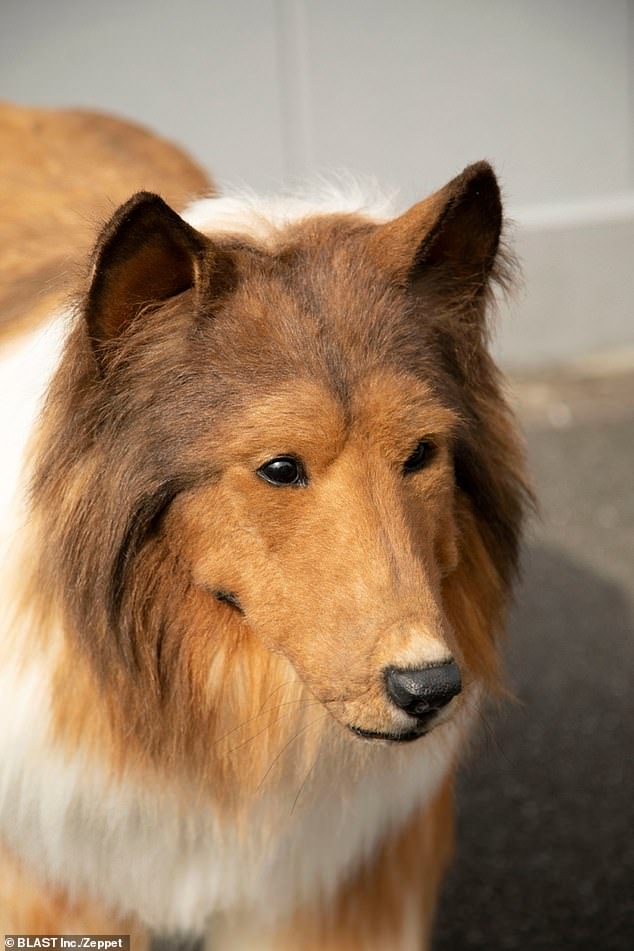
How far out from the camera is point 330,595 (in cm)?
218

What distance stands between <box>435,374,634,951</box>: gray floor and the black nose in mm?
780

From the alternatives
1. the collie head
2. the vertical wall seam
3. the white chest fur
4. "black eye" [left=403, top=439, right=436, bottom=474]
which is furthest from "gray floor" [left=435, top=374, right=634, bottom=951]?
the vertical wall seam

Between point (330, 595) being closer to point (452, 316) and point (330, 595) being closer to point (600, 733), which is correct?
point (452, 316)

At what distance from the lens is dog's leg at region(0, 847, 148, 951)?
2789 mm

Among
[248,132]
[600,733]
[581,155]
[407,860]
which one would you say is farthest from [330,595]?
[581,155]

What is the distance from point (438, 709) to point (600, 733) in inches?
88.8

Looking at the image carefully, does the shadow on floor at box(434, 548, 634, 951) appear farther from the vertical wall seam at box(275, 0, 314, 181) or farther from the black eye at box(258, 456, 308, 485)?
the vertical wall seam at box(275, 0, 314, 181)

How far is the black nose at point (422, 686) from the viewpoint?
207cm

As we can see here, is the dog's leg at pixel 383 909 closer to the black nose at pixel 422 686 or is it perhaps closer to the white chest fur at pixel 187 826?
the white chest fur at pixel 187 826

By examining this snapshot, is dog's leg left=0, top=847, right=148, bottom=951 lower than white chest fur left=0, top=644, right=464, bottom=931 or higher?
lower

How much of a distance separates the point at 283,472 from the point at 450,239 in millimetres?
589

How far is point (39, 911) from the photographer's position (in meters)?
2.81

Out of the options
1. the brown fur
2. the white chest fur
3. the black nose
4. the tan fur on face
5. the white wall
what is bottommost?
the white chest fur

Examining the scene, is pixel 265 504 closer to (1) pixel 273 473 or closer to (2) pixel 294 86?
(1) pixel 273 473
